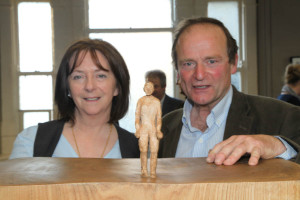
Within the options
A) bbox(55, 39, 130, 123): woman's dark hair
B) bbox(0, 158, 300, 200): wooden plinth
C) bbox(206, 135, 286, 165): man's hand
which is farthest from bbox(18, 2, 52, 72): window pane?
bbox(0, 158, 300, 200): wooden plinth

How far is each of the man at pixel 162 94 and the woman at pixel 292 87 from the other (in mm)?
1425

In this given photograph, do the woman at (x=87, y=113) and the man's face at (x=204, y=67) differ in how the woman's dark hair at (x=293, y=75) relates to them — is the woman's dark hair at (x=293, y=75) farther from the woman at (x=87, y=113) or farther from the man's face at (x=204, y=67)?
the woman at (x=87, y=113)

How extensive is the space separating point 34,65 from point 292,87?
5.44 m

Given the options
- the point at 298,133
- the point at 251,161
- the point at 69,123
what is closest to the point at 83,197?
the point at 251,161

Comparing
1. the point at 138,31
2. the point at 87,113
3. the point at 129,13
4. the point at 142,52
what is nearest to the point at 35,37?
the point at 129,13

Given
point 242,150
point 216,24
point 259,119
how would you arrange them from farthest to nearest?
1. point 216,24
2. point 259,119
3. point 242,150

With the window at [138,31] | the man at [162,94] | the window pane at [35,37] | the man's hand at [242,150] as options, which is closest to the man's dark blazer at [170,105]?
the man at [162,94]

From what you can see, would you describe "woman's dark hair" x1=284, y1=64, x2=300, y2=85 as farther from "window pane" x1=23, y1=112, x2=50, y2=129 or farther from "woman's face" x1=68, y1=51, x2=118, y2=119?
"window pane" x1=23, y1=112, x2=50, y2=129

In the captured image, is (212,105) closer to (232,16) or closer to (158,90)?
(158,90)

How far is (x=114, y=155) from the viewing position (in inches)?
104

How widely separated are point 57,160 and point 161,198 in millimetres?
621

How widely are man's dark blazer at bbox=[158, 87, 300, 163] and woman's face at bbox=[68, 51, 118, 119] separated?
60 centimetres

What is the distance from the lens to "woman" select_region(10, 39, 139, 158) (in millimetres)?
2525

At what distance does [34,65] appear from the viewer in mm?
8820
